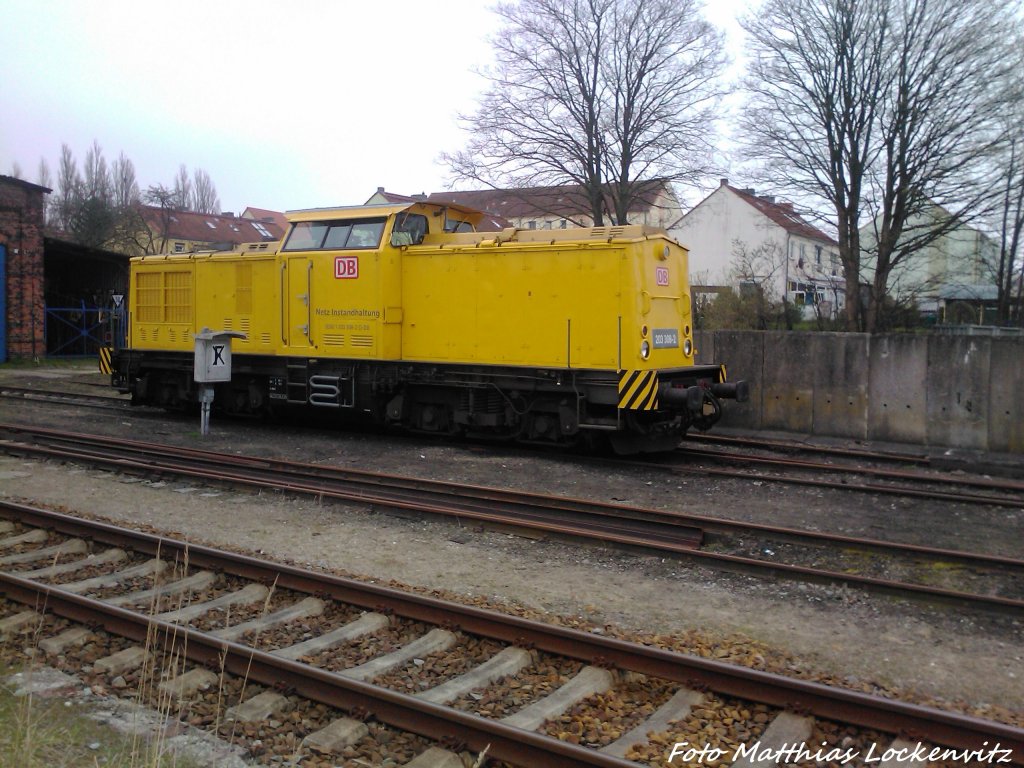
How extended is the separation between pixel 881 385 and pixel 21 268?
90.4 feet

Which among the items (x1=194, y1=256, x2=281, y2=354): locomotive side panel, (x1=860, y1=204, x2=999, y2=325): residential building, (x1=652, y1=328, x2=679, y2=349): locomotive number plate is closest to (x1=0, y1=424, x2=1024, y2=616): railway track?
(x1=194, y1=256, x2=281, y2=354): locomotive side panel

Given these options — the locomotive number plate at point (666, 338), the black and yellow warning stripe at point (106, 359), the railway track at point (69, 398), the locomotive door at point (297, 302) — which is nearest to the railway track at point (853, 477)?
the locomotive number plate at point (666, 338)

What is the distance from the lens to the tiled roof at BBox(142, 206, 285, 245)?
6000cm

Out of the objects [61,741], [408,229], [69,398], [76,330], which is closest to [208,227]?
[76,330]

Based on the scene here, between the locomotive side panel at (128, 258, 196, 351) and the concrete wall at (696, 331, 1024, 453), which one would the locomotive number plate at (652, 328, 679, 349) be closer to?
the concrete wall at (696, 331, 1024, 453)

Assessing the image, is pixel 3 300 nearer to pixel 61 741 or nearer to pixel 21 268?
pixel 21 268

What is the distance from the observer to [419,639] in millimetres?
5277

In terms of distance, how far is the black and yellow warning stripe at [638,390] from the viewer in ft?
35.4

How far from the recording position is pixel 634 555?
7.25 m

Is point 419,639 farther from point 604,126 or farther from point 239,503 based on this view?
point 604,126

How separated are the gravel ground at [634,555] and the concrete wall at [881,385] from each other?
14.2 feet

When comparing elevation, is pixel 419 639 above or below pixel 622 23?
below

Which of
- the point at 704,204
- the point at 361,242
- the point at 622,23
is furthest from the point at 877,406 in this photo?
the point at 704,204

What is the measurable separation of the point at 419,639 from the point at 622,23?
2518cm
